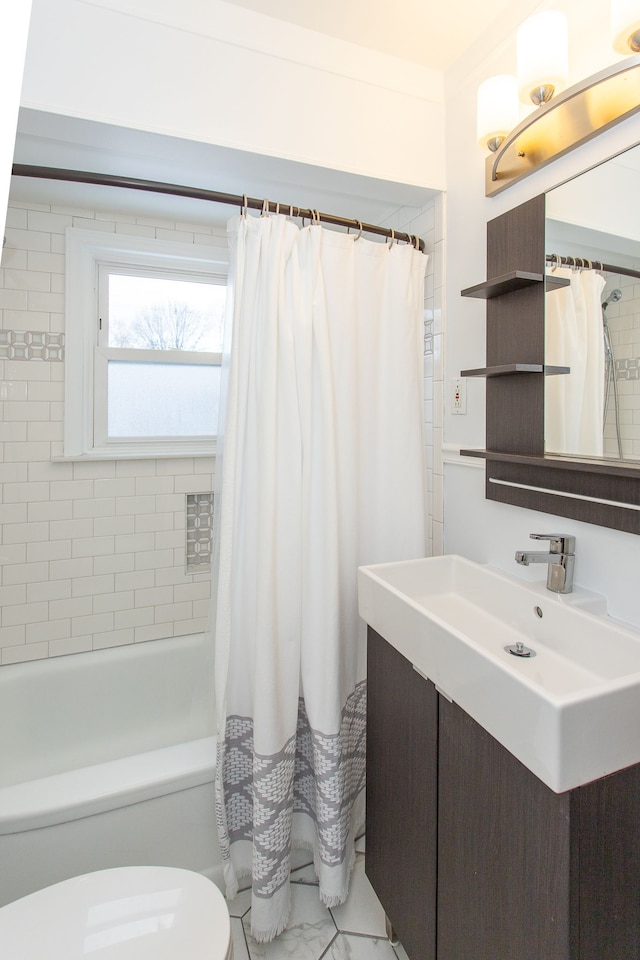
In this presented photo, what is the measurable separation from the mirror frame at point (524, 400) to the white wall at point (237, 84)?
53 centimetres

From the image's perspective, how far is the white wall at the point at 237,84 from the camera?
1354mm

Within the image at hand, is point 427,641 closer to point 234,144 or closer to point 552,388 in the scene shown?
point 552,388

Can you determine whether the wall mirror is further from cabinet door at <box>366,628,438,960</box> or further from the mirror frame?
cabinet door at <box>366,628,438,960</box>

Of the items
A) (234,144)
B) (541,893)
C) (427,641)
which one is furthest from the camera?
(234,144)

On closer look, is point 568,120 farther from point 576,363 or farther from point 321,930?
point 321,930

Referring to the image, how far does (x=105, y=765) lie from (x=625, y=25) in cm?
225

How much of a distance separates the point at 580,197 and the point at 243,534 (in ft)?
4.22

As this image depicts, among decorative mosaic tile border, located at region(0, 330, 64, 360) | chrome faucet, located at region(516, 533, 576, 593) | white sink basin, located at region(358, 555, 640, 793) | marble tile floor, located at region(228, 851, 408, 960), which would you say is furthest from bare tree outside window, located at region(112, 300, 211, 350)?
marble tile floor, located at region(228, 851, 408, 960)

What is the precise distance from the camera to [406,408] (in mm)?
1749

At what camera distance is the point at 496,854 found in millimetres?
968

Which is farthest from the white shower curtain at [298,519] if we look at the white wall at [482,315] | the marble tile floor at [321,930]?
the white wall at [482,315]

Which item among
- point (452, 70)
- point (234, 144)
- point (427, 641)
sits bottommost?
point (427, 641)

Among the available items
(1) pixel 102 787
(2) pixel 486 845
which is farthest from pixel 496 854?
(1) pixel 102 787

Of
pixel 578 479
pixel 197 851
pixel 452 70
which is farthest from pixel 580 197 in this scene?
pixel 197 851
